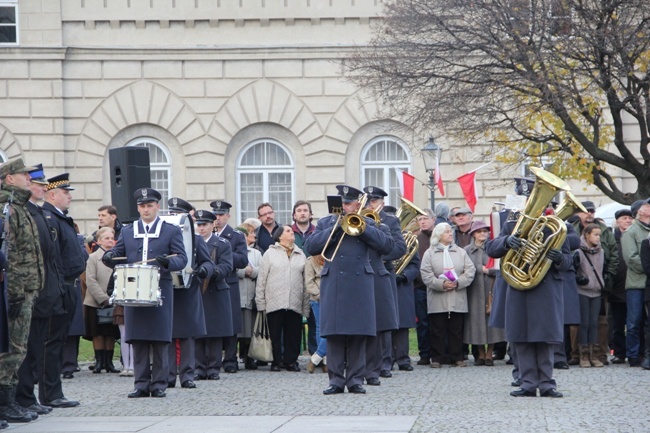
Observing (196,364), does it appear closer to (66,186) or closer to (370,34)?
(66,186)

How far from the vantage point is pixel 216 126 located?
3403 cm

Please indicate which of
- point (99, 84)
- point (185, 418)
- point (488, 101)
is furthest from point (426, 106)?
point (185, 418)

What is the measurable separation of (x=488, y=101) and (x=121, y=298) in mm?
13542

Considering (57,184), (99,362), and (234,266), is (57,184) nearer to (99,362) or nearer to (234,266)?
(234,266)

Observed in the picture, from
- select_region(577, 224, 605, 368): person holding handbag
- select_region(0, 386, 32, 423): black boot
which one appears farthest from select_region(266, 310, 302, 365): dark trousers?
select_region(0, 386, 32, 423): black boot

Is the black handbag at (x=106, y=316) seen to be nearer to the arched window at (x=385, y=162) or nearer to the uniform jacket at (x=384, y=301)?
the uniform jacket at (x=384, y=301)

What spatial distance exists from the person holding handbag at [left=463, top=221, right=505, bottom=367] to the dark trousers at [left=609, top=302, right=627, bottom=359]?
1.55 metres

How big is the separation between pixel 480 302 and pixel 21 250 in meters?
7.93

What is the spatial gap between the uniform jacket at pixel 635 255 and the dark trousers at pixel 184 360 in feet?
18.6

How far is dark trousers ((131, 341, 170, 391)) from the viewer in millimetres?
14469

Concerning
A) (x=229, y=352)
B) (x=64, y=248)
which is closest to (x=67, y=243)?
(x=64, y=248)

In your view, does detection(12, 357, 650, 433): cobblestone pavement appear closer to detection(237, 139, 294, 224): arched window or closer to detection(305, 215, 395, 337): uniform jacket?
detection(305, 215, 395, 337): uniform jacket

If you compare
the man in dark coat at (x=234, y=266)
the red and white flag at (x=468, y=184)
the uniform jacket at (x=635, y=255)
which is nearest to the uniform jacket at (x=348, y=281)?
the man in dark coat at (x=234, y=266)

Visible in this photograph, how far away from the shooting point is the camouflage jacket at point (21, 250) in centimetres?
1214
